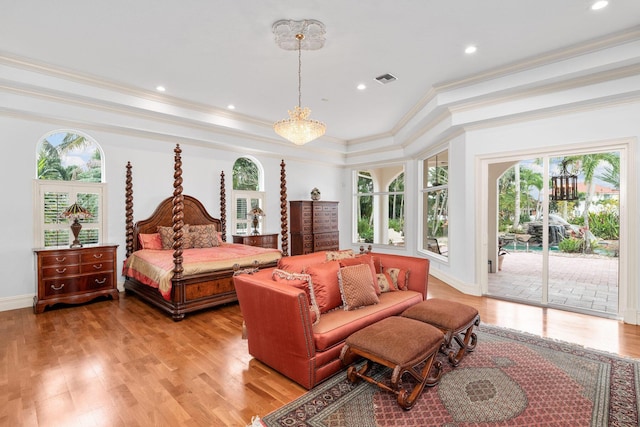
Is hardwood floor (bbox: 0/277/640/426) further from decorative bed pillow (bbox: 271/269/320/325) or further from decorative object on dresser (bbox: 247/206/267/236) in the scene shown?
decorative object on dresser (bbox: 247/206/267/236)

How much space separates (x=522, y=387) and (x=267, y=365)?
2.07 metres

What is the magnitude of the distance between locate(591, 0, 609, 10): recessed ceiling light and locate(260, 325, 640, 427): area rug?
3.23m

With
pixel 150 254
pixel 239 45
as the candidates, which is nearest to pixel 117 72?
pixel 239 45

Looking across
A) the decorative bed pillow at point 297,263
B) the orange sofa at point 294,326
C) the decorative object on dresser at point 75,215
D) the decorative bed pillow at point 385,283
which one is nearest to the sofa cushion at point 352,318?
the orange sofa at point 294,326

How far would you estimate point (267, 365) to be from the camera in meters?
2.85

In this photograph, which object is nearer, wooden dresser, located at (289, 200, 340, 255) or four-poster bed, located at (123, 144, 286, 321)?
four-poster bed, located at (123, 144, 286, 321)

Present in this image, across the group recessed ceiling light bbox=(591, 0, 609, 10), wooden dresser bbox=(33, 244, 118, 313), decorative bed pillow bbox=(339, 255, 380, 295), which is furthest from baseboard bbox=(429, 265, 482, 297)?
wooden dresser bbox=(33, 244, 118, 313)

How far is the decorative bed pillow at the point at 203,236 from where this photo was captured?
5.77m

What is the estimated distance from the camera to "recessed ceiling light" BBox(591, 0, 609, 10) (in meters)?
2.88

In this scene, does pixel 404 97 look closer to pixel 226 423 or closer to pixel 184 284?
pixel 184 284

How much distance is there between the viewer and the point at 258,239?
7008 millimetres

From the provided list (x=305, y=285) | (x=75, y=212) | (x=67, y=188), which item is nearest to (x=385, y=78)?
(x=305, y=285)

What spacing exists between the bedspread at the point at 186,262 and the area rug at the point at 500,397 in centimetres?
251

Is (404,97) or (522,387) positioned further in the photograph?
(404,97)
